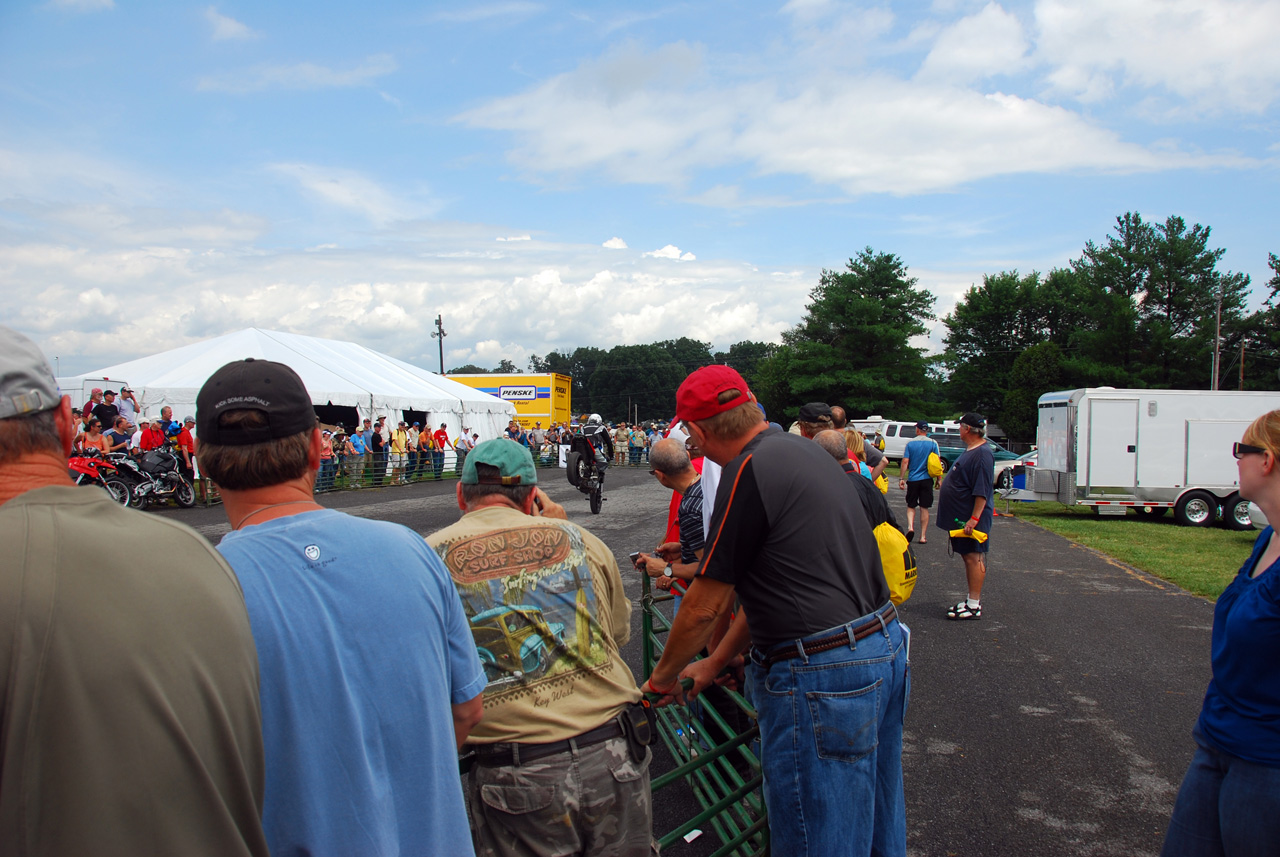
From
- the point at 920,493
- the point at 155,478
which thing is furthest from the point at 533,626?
the point at 155,478

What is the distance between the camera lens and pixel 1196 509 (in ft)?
50.2

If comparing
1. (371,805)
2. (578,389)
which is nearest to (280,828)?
(371,805)

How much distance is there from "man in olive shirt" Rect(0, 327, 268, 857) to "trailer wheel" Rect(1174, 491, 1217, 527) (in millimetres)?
18535

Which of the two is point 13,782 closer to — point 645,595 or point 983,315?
point 645,595

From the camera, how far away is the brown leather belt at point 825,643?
222 cm

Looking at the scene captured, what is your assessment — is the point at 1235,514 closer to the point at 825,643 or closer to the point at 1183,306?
the point at 825,643

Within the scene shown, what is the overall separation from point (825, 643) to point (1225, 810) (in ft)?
4.01

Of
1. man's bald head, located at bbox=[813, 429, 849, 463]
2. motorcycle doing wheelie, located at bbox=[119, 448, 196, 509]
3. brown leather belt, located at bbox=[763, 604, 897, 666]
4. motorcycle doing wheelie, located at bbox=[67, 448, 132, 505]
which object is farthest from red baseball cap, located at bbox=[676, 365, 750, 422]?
motorcycle doing wheelie, located at bbox=[119, 448, 196, 509]

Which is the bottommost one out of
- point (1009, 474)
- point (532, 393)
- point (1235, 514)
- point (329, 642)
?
point (1235, 514)

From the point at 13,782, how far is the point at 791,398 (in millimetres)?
60944

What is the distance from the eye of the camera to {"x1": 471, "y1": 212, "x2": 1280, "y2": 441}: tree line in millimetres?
45875

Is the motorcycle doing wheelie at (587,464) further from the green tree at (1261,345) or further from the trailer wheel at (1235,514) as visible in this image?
the green tree at (1261,345)

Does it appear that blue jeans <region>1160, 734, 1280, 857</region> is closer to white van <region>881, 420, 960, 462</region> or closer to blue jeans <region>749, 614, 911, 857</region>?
blue jeans <region>749, 614, 911, 857</region>

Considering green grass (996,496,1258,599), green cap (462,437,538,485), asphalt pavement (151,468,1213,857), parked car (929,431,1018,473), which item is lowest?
green grass (996,496,1258,599)
